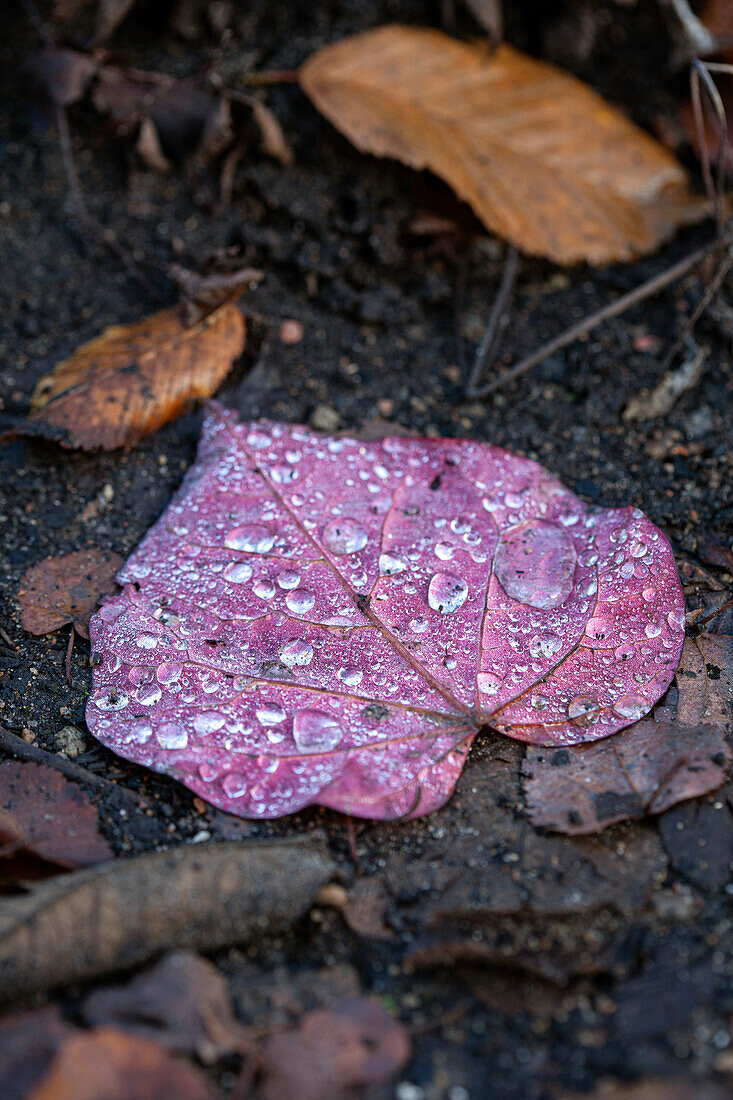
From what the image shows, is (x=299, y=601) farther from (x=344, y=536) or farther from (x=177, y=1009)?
(x=177, y=1009)

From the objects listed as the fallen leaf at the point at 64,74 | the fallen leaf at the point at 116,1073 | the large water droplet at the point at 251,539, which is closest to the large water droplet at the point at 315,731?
the large water droplet at the point at 251,539

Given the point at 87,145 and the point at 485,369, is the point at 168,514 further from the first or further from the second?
the point at 87,145

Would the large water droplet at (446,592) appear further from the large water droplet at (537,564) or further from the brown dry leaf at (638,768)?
the brown dry leaf at (638,768)

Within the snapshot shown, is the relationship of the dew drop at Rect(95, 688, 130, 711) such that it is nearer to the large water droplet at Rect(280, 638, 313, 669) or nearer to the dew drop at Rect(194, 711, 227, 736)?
the dew drop at Rect(194, 711, 227, 736)

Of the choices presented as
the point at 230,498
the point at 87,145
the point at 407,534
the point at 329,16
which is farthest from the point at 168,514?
the point at 329,16

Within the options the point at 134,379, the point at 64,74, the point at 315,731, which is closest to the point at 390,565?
the point at 315,731

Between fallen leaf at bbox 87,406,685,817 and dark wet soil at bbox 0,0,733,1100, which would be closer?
dark wet soil at bbox 0,0,733,1100

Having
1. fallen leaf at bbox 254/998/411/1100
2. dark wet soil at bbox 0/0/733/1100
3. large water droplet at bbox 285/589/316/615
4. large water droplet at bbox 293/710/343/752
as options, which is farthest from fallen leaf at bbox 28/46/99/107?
fallen leaf at bbox 254/998/411/1100
